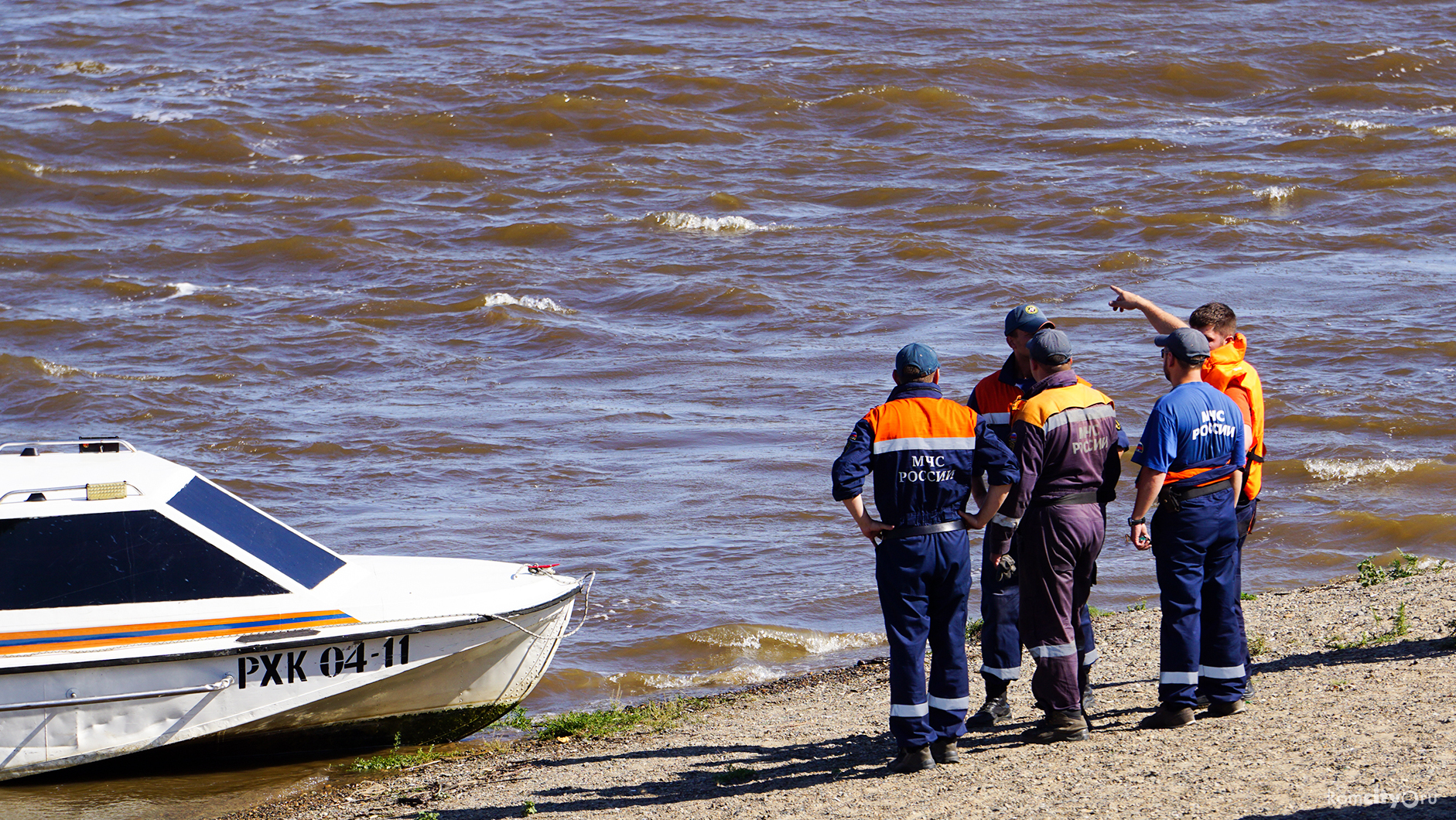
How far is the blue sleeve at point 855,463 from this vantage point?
6.03 m

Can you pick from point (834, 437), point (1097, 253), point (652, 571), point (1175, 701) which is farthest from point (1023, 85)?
point (1175, 701)

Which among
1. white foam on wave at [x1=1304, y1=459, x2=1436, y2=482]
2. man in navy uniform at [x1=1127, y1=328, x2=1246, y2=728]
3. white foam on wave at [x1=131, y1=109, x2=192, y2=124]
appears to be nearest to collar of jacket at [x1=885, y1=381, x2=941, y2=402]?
man in navy uniform at [x1=1127, y1=328, x2=1246, y2=728]

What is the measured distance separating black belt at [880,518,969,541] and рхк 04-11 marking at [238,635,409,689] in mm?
2916

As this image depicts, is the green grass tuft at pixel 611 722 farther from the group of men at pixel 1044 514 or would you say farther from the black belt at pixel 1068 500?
the black belt at pixel 1068 500

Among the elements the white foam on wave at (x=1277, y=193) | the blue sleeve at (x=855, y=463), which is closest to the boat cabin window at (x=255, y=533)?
the blue sleeve at (x=855, y=463)

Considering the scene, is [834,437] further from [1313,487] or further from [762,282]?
[762,282]

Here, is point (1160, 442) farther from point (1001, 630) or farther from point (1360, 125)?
point (1360, 125)

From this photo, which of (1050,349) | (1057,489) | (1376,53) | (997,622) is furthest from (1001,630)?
(1376,53)

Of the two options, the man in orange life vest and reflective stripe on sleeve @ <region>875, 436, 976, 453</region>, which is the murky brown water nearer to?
the man in orange life vest

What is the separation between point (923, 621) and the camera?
20.5ft

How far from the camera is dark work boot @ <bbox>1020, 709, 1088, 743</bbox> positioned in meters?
6.62

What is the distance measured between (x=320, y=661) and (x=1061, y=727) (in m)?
3.79

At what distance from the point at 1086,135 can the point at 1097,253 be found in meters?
7.65

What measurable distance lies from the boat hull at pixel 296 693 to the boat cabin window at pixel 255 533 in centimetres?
50
